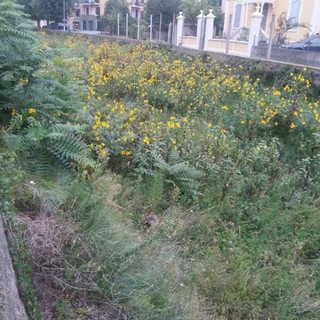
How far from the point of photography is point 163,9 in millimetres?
31234

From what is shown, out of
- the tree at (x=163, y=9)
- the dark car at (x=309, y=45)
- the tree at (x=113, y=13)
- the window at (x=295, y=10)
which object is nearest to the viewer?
the dark car at (x=309, y=45)

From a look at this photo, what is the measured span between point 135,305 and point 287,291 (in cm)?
150

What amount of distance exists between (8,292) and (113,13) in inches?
1301

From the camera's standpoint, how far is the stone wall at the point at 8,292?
1805 mm

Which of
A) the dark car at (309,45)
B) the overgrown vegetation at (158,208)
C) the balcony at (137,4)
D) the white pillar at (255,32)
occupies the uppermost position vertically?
the balcony at (137,4)

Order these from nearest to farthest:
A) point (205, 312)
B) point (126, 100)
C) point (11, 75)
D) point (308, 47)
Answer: point (205, 312) → point (11, 75) → point (126, 100) → point (308, 47)

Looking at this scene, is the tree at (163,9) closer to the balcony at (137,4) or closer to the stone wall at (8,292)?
the balcony at (137,4)

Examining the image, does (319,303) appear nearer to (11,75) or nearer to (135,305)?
(135,305)

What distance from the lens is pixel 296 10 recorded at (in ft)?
74.3

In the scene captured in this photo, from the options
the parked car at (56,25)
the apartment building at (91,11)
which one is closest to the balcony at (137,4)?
the apartment building at (91,11)

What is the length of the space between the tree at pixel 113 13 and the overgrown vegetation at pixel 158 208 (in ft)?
87.7

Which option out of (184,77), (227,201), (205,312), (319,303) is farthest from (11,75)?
(184,77)

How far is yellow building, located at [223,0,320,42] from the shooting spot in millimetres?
20906

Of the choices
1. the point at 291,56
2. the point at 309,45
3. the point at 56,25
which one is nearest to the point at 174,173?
the point at 291,56
